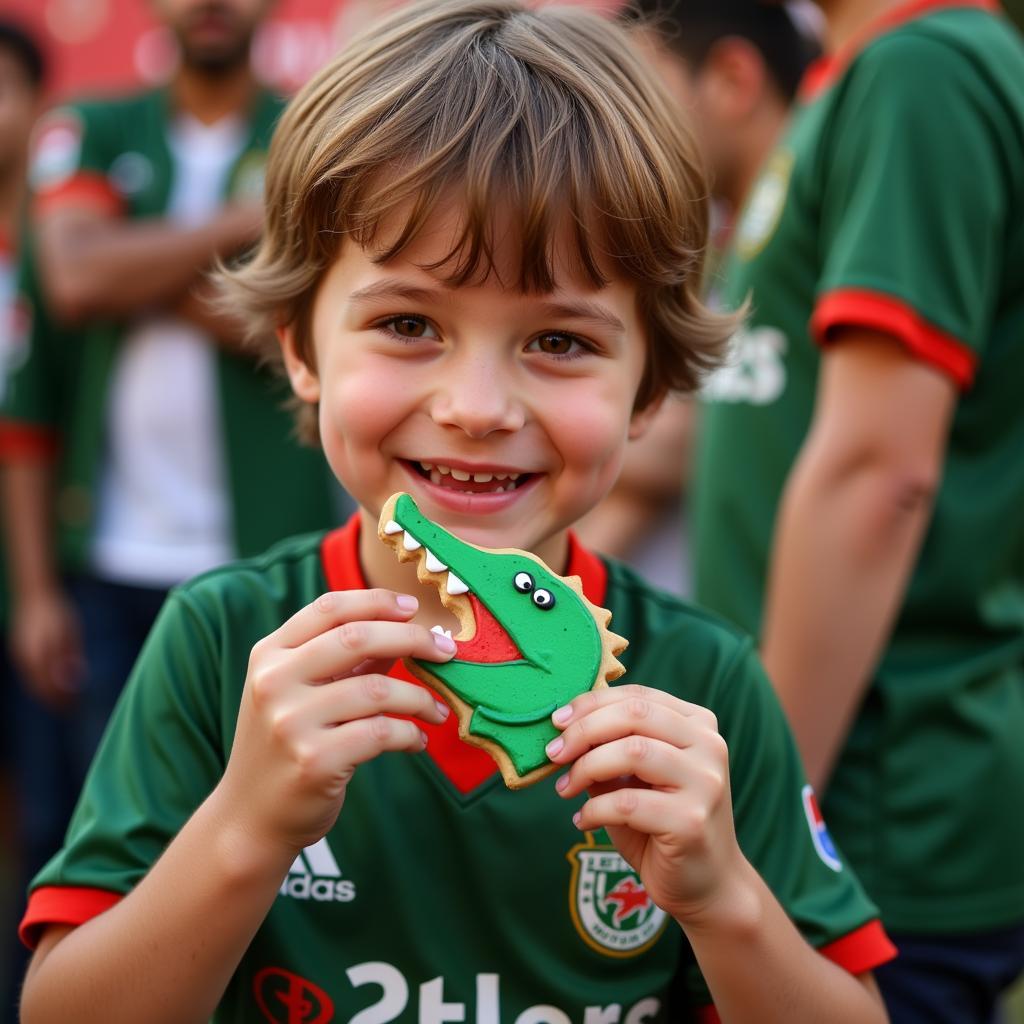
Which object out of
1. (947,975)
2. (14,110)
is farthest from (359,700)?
(14,110)

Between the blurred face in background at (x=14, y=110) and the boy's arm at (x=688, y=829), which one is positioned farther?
the blurred face in background at (x=14, y=110)

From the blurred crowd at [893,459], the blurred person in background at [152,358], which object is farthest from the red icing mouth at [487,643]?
the blurred person in background at [152,358]

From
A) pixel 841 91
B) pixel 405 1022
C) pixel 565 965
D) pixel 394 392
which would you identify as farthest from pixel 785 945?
pixel 841 91

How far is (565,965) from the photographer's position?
1.65 metres

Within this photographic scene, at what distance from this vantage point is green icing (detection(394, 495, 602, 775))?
144cm

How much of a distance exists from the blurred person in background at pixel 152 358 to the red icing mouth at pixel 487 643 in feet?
7.01

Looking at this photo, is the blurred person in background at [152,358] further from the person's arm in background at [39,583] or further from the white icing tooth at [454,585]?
the white icing tooth at [454,585]

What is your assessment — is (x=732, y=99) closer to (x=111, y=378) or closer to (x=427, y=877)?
(x=111, y=378)

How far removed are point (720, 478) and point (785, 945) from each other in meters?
1.18

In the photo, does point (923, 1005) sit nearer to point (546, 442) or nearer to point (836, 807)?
point (836, 807)

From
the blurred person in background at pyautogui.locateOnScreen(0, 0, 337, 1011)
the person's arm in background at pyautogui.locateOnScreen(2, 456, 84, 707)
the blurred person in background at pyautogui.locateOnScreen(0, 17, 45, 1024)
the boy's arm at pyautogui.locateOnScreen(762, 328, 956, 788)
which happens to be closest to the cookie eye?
the boy's arm at pyautogui.locateOnScreen(762, 328, 956, 788)

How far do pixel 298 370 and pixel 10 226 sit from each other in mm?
3466

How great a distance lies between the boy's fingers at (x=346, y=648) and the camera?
53.5 inches

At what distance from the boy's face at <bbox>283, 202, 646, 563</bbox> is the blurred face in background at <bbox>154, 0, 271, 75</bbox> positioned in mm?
2404
